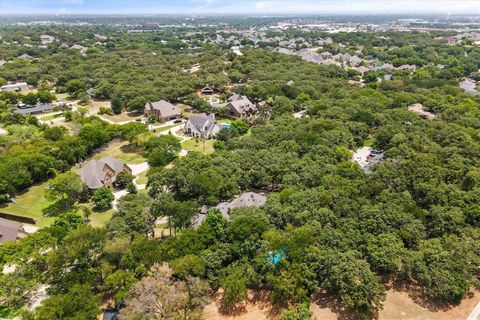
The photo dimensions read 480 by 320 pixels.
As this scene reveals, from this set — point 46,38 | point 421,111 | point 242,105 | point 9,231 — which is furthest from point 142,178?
point 46,38

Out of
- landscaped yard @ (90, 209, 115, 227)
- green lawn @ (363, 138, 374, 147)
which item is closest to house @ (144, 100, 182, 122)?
landscaped yard @ (90, 209, 115, 227)

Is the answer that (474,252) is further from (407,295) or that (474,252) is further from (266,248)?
(266,248)

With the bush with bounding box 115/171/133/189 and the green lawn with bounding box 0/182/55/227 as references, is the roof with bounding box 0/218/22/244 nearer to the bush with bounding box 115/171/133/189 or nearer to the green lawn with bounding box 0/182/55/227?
the green lawn with bounding box 0/182/55/227

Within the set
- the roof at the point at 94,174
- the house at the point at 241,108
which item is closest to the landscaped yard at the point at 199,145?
the house at the point at 241,108

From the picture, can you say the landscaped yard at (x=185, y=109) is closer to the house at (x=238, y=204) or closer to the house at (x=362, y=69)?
the house at (x=238, y=204)

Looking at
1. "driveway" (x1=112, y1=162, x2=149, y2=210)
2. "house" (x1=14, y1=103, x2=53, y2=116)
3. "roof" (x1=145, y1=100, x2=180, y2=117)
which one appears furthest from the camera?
"house" (x1=14, y1=103, x2=53, y2=116)

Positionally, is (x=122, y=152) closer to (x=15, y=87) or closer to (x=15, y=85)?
(x=15, y=87)
